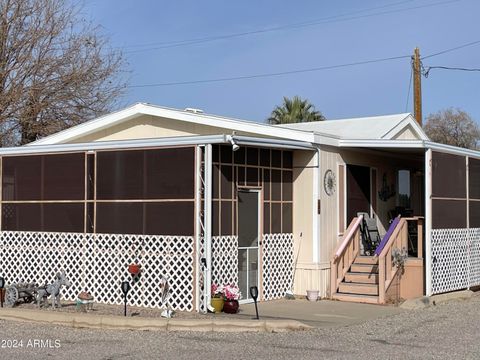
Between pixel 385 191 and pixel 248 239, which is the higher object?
pixel 385 191

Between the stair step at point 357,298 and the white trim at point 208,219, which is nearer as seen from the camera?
the white trim at point 208,219

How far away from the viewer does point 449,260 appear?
14.4 metres

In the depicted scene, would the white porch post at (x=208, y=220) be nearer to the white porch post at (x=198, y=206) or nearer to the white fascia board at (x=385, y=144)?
the white porch post at (x=198, y=206)

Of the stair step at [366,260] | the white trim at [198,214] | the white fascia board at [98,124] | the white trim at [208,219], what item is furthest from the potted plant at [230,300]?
the white fascia board at [98,124]

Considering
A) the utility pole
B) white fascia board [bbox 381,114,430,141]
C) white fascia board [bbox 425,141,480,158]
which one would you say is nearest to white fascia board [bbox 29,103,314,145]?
white fascia board [bbox 425,141,480,158]

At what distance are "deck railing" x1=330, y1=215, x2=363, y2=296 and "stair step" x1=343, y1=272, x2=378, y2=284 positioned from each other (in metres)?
0.11

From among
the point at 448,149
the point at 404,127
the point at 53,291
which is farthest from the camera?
the point at 404,127

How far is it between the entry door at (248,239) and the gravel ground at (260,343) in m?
2.71

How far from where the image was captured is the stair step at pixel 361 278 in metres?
13.6

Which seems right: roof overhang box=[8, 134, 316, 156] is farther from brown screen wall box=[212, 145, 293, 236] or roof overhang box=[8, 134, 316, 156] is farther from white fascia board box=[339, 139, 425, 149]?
white fascia board box=[339, 139, 425, 149]

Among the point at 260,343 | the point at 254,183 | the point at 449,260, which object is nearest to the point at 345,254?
the point at 449,260

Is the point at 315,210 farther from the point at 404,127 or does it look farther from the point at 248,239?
the point at 404,127

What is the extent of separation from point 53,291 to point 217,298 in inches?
114

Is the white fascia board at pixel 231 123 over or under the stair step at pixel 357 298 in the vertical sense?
over
